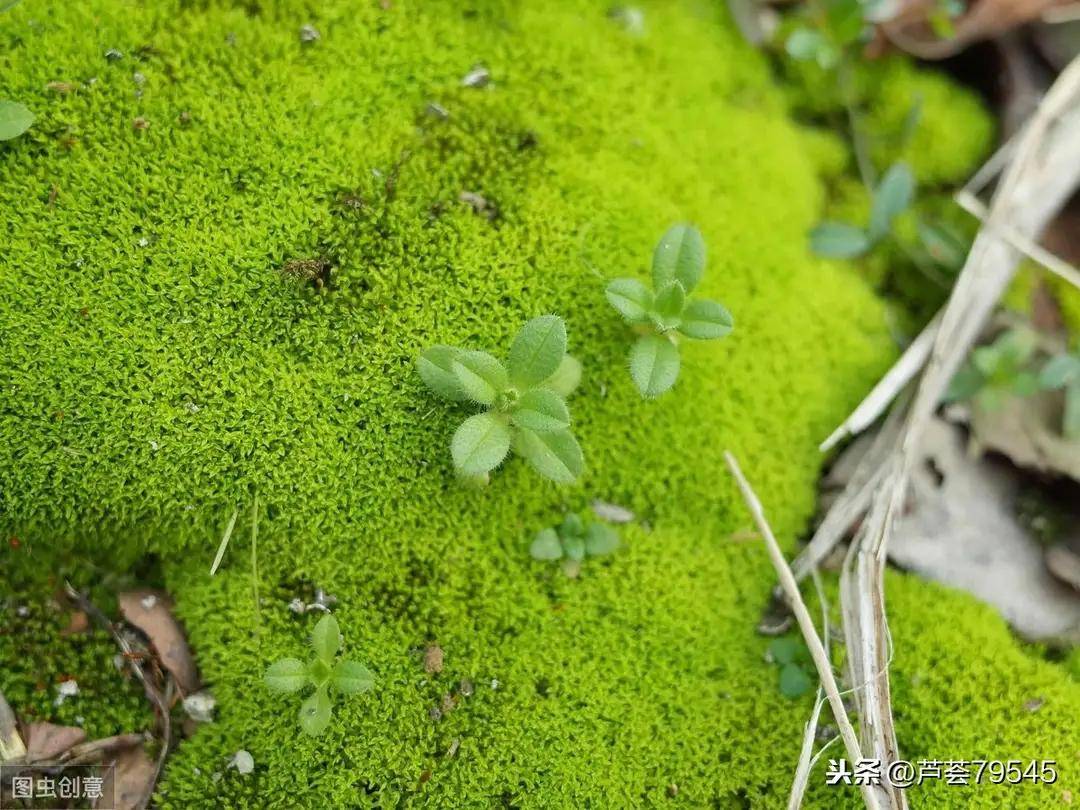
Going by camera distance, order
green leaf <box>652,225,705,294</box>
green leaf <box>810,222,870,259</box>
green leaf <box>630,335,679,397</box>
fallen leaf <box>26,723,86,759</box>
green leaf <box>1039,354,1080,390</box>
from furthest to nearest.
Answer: green leaf <box>810,222,870,259</box>, green leaf <box>1039,354,1080,390</box>, green leaf <box>652,225,705,294</box>, green leaf <box>630,335,679,397</box>, fallen leaf <box>26,723,86,759</box>

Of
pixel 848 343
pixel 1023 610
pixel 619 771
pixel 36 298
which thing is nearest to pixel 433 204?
pixel 36 298

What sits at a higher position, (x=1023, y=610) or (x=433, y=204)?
(x=433, y=204)

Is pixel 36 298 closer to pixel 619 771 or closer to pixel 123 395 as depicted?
pixel 123 395

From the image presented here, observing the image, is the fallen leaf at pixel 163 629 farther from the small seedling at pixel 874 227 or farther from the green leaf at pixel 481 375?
the small seedling at pixel 874 227

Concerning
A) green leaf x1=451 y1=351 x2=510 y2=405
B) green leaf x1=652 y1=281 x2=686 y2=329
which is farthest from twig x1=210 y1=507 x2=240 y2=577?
green leaf x1=652 y1=281 x2=686 y2=329

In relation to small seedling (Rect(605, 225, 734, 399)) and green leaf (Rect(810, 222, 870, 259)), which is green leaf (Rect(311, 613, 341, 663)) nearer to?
small seedling (Rect(605, 225, 734, 399))

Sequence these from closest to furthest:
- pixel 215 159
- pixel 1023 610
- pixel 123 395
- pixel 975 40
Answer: pixel 123 395, pixel 215 159, pixel 1023 610, pixel 975 40

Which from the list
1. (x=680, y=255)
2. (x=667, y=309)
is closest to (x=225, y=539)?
(x=667, y=309)
